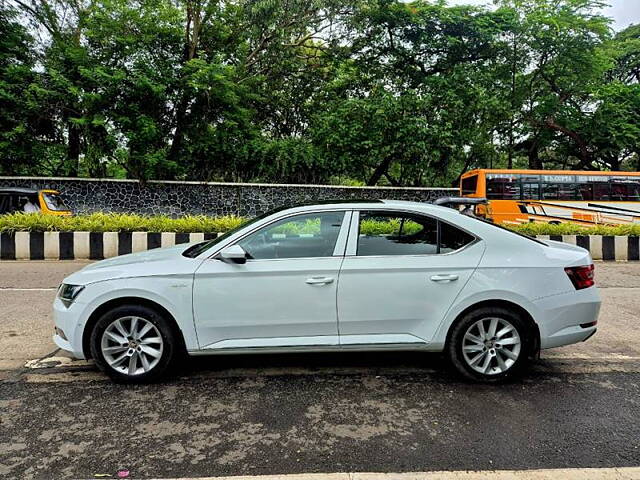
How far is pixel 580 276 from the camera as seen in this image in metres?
3.65

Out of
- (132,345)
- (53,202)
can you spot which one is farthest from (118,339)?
(53,202)

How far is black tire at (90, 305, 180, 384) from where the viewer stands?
11.5ft

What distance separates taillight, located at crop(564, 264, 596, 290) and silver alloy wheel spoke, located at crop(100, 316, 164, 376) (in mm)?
3245

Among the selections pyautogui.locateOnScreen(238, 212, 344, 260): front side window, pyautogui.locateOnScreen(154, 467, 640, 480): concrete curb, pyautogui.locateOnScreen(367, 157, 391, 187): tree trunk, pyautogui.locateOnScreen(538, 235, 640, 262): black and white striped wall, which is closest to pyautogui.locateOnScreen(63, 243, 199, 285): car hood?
pyautogui.locateOnScreen(238, 212, 344, 260): front side window

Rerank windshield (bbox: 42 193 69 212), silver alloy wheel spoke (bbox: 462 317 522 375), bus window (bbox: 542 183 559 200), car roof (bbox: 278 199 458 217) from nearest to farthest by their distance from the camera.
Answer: silver alloy wheel spoke (bbox: 462 317 522 375), car roof (bbox: 278 199 458 217), windshield (bbox: 42 193 69 212), bus window (bbox: 542 183 559 200)

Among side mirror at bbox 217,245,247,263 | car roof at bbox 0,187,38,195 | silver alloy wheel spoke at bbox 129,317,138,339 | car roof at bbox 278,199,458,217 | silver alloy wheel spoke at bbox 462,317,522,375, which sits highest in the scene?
car roof at bbox 0,187,38,195

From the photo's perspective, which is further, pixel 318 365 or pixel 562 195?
pixel 562 195

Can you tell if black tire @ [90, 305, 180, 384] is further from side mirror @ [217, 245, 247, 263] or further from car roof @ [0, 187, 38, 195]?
car roof @ [0, 187, 38, 195]

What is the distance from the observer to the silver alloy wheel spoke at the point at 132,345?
11.6 ft

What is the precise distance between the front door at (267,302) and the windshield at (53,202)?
11.2 metres

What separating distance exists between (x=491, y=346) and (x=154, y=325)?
2624mm

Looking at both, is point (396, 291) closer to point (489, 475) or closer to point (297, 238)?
point (297, 238)

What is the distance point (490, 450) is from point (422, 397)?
76 centimetres

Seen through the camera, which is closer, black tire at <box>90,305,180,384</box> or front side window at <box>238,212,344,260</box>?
black tire at <box>90,305,180,384</box>
